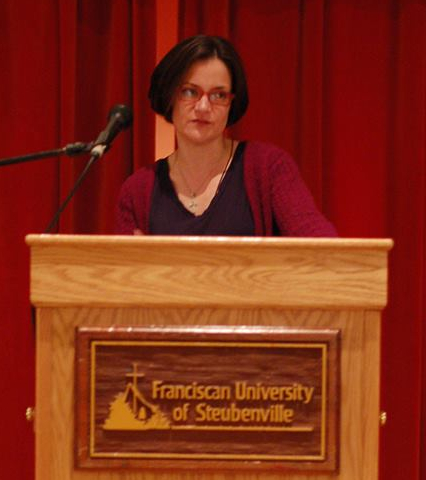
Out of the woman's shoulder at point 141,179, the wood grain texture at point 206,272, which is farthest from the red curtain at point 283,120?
the wood grain texture at point 206,272

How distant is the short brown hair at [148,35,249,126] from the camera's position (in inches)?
68.5

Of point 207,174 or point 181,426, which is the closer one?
point 181,426

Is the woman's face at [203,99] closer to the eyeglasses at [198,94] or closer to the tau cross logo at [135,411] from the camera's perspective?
the eyeglasses at [198,94]

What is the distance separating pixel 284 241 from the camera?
1197mm

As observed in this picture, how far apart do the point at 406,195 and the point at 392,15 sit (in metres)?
0.55

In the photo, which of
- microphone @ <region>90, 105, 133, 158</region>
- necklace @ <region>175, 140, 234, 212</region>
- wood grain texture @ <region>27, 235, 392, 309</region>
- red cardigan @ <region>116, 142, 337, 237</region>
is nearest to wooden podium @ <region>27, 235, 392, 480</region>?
wood grain texture @ <region>27, 235, 392, 309</region>

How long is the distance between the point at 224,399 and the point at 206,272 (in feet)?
0.62

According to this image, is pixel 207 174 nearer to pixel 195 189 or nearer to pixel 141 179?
pixel 195 189

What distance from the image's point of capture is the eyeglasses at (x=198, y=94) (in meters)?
1.74

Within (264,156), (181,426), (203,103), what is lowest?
(181,426)

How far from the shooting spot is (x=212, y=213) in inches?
68.1

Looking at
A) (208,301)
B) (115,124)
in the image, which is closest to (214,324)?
(208,301)

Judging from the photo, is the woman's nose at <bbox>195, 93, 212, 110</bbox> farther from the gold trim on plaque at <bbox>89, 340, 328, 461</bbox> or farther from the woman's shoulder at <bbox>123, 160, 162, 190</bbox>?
the gold trim on plaque at <bbox>89, 340, 328, 461</bbox>

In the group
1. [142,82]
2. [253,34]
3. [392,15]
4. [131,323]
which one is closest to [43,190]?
[142,82]
